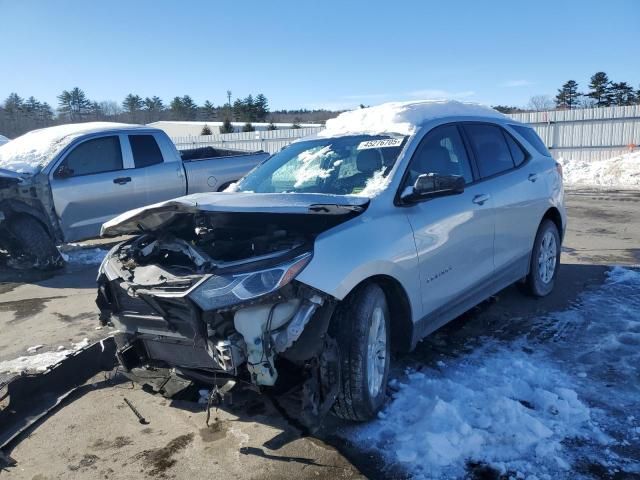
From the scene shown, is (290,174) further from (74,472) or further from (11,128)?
(11,128)

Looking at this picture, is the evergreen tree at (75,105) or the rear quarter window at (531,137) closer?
the rear quarter window at (531,137)

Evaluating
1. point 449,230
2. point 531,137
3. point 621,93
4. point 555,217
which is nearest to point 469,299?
point 449,230

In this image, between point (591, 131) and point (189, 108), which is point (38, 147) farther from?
point (189, 108)

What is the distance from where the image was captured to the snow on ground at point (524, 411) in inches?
114

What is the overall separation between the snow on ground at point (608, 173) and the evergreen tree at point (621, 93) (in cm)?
2727

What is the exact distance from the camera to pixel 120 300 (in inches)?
131

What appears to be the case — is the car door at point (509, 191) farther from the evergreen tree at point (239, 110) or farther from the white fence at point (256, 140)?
the evergreen tree at point (239, 110)

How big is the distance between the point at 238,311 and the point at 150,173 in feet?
22.6

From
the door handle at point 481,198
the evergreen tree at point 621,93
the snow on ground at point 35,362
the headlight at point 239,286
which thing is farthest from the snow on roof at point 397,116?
the evergreen tree at point 621,93

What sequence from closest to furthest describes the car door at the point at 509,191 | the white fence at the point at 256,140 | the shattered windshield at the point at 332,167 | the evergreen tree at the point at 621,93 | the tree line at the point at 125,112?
the shattered windshield at the point at 332,167, the car door at the point at 509,191, the white fence at the point at 256,140, the evergreen tree at the point at 621,93, the tree line at the point at 125,112

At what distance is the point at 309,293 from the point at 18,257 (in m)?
6.93

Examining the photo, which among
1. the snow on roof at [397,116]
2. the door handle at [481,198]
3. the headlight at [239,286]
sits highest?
the snow on roof at [397,116]

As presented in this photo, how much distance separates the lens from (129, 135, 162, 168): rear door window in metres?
9.02

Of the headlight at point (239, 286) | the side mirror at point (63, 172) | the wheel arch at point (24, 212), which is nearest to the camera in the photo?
the headlight at point (239, 286)
